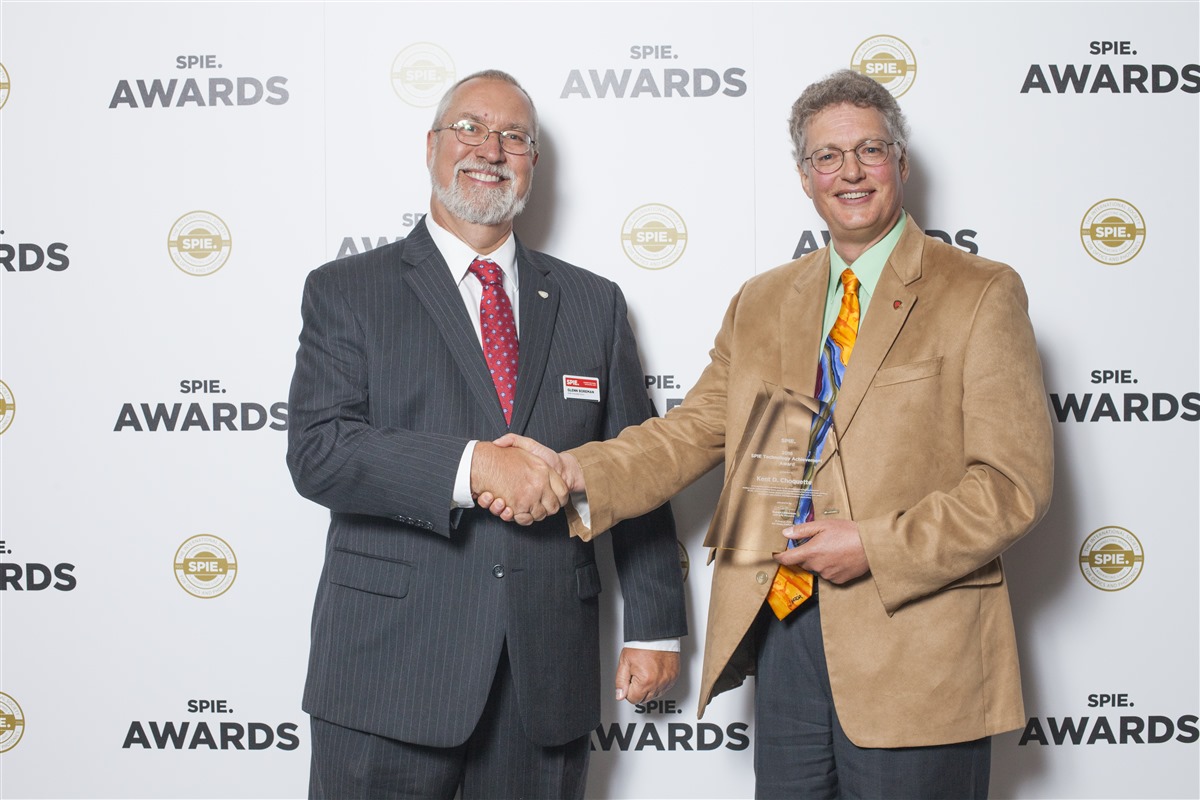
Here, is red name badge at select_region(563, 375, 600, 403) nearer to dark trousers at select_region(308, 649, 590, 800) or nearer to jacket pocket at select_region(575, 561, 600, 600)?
jacket pocket at select_region(575, 561, 600, 600)

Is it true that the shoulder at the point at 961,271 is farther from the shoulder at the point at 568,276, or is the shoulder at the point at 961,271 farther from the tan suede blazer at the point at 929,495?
the shoulder at the point at 568,276

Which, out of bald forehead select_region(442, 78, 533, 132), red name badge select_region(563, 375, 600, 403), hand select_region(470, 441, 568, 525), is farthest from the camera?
bald forehead select_region(442, 78, 533, 132)

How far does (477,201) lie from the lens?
6.67 ft

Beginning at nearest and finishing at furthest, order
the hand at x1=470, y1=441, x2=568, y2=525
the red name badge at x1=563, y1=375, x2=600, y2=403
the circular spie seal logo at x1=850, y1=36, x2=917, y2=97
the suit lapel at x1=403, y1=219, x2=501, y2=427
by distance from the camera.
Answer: the hand at x1=470, y1=441, x2=568, y2=525 → the suit lapel at x1=403, y1=219, x2=501, y2=427 → the red name badge at x1=563, y1=375, x2=600, y2=403 → the circular spie seal logo at x1=850, y1=36, x2=917, y2=97

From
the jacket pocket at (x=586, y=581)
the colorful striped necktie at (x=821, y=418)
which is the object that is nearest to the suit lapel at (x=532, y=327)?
the jacket pocket at (x=586, y=581)

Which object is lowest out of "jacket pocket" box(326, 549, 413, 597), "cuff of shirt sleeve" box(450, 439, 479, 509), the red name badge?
"jacket pocket" box(326, 549, 413, 597)

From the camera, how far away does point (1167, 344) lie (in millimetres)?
2482

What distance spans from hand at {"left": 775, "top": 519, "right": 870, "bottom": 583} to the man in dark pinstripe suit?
0.47 m

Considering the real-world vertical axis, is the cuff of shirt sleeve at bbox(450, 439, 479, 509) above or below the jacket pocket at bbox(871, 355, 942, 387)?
below

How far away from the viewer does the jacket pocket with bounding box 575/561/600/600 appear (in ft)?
6.42

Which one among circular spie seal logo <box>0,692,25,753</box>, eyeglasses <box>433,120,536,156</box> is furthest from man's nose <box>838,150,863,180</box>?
circular spie seal logo <box>0,692,25,753</box>

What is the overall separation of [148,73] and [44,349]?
0.80m

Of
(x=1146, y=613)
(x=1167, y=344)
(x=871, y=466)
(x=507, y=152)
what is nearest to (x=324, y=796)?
(x=871, y=466)

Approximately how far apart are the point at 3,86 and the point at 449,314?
159 centimetres
